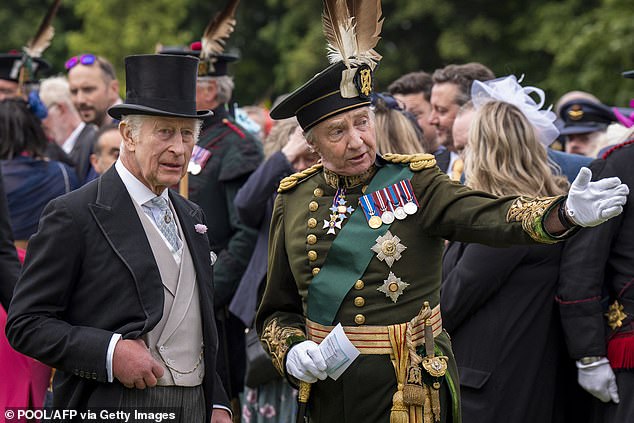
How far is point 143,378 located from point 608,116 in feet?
20.7

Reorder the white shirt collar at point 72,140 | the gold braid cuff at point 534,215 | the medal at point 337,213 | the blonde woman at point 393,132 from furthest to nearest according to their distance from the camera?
the white shirt collar at point 72,140 → the blonde woman at point 393,132 → the medal at point 337,213 → the gold braid cuff at point 534,215

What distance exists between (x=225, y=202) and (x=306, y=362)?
2810 millimetres

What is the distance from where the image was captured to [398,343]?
434 centimetres

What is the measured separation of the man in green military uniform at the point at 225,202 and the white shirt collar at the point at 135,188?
244 centimetres

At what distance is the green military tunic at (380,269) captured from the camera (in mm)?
4277

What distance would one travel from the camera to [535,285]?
5582 mm

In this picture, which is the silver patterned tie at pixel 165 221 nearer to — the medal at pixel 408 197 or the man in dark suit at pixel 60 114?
the medal at pixel 408 197

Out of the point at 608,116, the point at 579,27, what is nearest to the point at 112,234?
the point at 608,116

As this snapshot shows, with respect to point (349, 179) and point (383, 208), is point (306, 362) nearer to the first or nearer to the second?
point (383, 208)

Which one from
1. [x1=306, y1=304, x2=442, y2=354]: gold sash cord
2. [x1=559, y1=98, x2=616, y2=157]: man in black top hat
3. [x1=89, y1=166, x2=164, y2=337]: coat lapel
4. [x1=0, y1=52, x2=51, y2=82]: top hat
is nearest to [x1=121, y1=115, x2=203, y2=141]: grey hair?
[x1=89, y1=166, x2=164, y2=337]: coat lapel

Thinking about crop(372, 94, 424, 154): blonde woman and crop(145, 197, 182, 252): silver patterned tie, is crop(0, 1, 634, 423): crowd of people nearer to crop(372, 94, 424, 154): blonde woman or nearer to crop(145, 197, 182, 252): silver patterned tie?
crop(145, 197, 182, 252): silver patterned tie

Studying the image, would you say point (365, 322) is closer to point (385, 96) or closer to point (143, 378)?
point (143, 378)

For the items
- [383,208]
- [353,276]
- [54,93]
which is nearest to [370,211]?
[383,208]

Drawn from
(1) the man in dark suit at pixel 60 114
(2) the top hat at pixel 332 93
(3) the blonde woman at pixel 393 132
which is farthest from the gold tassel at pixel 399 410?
(1) the man in dark suit at pixel 60 114
